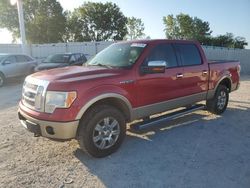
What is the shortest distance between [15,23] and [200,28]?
3407 cm

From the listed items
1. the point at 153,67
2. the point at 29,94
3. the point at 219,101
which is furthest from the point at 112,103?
the point at 219,101

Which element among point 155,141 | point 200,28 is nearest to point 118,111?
point 155,141

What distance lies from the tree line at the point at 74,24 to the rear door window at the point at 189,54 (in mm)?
34424

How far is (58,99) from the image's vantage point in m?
4.01

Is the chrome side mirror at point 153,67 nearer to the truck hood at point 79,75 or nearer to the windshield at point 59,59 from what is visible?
the truck hood at point 79,75

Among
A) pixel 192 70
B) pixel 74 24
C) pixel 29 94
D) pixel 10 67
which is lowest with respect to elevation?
pixel 10 67

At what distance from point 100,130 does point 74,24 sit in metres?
43.2

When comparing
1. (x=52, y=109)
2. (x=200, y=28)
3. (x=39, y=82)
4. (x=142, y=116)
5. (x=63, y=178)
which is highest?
(x=200, y=28)

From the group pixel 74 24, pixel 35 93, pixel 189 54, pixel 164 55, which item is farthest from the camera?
pixel 74 24

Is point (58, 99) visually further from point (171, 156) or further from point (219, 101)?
point (219, 101)

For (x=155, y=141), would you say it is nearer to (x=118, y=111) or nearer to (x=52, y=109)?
(x=118, y=111)

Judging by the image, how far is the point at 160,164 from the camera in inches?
168

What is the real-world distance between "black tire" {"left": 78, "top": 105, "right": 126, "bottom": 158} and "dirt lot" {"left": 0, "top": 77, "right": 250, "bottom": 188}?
171mm

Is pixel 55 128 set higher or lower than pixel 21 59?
lower
